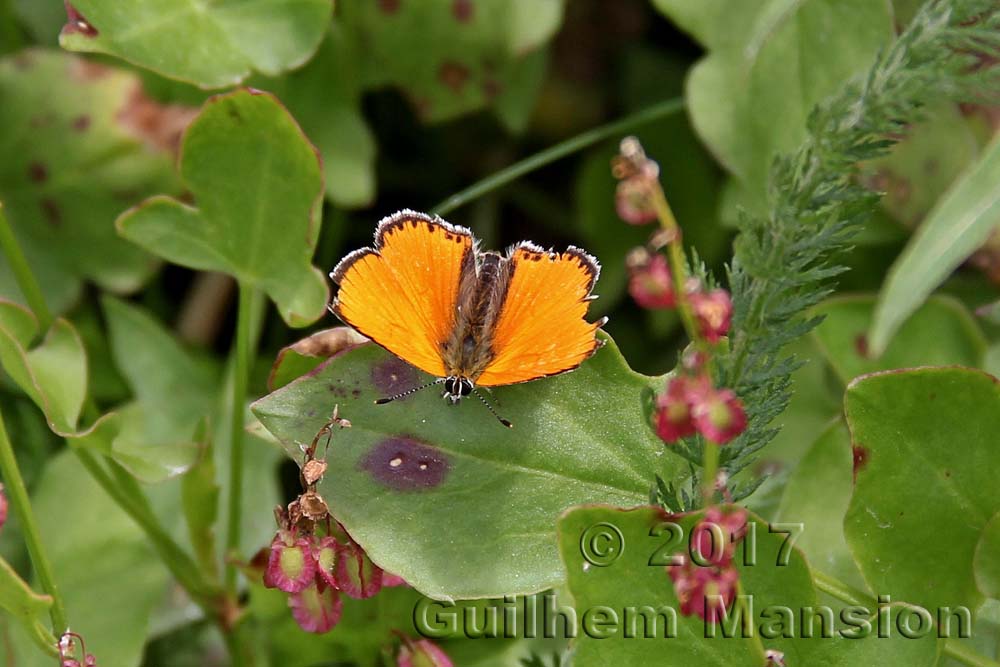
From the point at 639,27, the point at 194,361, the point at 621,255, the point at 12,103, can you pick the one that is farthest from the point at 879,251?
the point at 12,103

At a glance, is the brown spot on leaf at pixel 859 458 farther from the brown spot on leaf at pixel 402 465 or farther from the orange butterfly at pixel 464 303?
the brown spot on leaf at pixel 402 465

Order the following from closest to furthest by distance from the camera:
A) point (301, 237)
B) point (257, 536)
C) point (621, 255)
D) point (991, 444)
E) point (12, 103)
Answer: point (991, 444) → point (301, 237) → point (257, 536) → point (12, 103) → point (621, 255)

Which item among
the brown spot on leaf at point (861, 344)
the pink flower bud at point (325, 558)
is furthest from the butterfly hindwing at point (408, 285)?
the brown spot on leaf at point (861, 344)

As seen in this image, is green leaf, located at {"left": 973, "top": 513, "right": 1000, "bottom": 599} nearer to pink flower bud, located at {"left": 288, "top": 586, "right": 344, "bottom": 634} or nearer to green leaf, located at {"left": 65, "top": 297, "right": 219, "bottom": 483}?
pink flower bud, located at {"left": 288, "top": 586, "right": 344, "bottom": 634}

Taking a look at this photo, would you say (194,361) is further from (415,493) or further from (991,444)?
(991,444)

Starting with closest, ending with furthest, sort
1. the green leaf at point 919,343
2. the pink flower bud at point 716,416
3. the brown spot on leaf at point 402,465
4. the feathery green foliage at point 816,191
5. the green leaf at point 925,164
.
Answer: the pink flower bud at point 716,416 < the feathery green foliage at point 816,191 < the brown spot on leaf at point 402,465 < the green leaf at point 919,343 < the green leaf at point 925,164

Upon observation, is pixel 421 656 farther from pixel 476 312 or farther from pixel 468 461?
pixel 476 312

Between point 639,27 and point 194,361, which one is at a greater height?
point 639,27

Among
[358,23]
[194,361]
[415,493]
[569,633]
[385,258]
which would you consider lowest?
[569,633]
